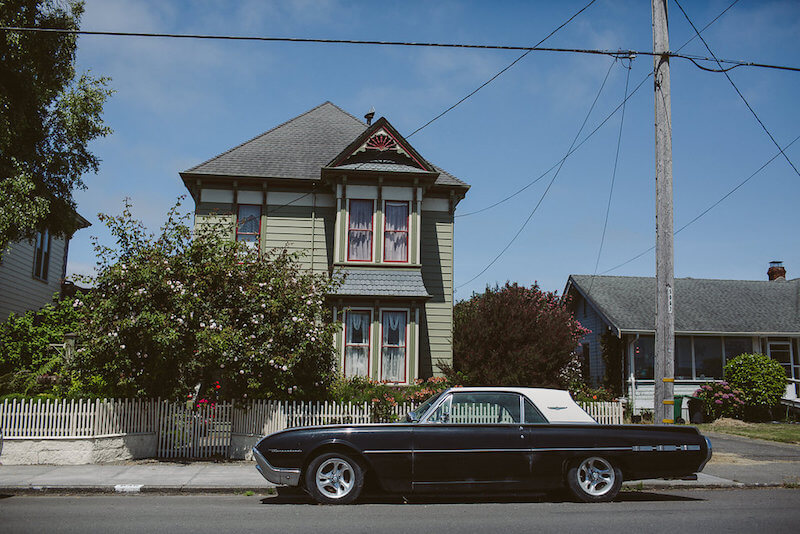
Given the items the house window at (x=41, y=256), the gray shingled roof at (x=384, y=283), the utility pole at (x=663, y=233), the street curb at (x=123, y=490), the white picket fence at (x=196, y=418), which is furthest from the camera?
the house window at (x=41, y=256)

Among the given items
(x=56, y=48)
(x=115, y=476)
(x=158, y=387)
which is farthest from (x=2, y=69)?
(x=115, y=476)

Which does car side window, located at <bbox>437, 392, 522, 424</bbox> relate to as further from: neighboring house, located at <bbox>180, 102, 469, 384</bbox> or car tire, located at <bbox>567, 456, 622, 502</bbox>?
neighboring house, located at <bbox>180, 102, 469, 384</bbox>

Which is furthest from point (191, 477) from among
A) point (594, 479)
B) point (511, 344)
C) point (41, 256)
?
point (41, 256)

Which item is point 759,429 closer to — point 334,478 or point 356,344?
point 356,344

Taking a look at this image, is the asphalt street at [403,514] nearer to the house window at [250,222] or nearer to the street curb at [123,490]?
the street curb at [123,490]

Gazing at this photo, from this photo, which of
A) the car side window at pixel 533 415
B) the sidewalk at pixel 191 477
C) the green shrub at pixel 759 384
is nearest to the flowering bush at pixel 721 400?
the green shrub at pixel 759 384

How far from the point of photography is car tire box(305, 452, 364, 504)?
26.8 ft

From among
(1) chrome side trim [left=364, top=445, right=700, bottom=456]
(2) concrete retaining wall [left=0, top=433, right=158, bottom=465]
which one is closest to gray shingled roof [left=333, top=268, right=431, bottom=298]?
(2) concrete retaining wall [left=0, top=433, right=158, bottom=465]

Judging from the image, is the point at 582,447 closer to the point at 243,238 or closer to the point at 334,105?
the point at 243,238

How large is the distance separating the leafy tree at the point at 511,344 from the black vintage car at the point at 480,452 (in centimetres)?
650

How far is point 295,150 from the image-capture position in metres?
21.3

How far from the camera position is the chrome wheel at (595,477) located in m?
8.44

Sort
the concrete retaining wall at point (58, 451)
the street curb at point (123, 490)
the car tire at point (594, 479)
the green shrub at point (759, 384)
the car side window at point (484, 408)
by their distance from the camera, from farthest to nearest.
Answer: the green shrub at point (759, 384) → the concrete retaining wall at point (58, 451) → the street curb at point (123, 490) → the car side window at point (484, 408) → the car tire at point (594, 479)

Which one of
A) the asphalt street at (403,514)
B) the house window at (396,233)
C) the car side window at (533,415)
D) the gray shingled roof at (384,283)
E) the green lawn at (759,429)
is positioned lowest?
the green lawn at (759,429)
